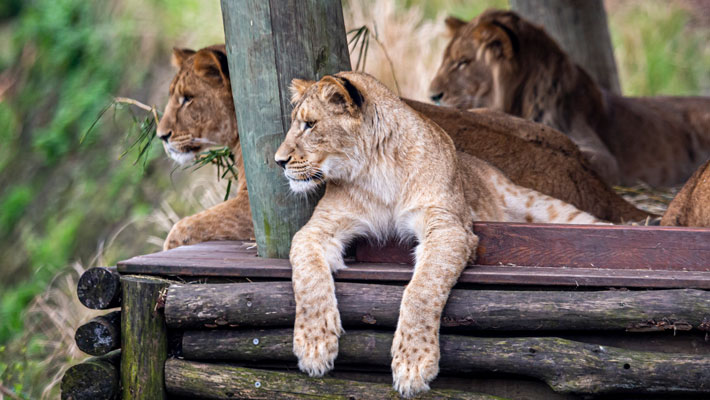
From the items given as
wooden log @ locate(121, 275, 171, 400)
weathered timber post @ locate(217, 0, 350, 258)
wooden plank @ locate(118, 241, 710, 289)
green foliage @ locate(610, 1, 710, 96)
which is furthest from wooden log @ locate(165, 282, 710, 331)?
green foliage @ locate(610, 1, 710, 96)

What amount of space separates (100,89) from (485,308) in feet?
32.5

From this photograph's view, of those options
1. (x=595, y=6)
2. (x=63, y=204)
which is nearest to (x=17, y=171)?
(x=63, y=204)

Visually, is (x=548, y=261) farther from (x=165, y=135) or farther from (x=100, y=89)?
(x=100, y=89)

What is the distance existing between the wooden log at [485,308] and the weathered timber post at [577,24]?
437 centimetres

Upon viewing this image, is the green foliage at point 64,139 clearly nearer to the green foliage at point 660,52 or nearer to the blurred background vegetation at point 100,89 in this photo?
the blurred background vegetation at point 100,89

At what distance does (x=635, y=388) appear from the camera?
9.35 feet

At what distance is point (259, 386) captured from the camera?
3.09 metres

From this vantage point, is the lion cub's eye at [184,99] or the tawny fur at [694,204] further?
the lion cub's eye at [184,99]

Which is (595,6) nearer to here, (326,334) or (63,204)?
(326,334)

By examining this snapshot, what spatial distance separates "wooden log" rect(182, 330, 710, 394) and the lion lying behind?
4.23 ft

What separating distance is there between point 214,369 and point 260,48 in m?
1.31

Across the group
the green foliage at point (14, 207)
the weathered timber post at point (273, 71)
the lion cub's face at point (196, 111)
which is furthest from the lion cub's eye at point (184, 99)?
the green foliage at point (14, 207)

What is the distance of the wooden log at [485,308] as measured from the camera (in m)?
2.86

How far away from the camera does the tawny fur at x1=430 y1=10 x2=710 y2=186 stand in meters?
5.56
